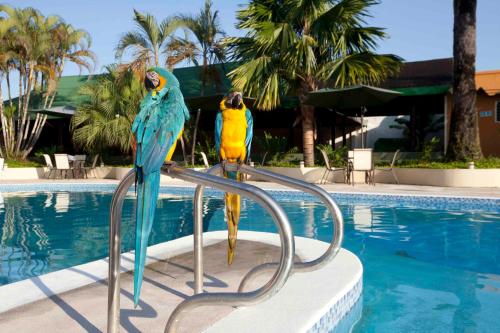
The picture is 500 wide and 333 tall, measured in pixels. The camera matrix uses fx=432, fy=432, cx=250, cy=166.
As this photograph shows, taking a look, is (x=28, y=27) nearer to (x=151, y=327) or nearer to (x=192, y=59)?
(x=192, y=59)

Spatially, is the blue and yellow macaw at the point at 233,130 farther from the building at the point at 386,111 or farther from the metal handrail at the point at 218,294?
the building at the point at 386,111

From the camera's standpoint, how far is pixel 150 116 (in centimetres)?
217

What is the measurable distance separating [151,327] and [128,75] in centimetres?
1533

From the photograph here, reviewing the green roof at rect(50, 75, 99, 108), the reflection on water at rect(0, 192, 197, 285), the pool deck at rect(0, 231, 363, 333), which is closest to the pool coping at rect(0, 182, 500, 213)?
the reflection on water at rect(0, 192, 197, 285)

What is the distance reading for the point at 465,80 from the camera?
11.6 metres

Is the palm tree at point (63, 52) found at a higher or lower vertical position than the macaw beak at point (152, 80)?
higher

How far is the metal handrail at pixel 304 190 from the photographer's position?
2.34 metres

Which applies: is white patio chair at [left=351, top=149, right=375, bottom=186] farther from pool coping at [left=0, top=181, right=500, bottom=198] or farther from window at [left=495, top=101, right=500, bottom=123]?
window at [left=495, top=101, right=500, bottom=123]

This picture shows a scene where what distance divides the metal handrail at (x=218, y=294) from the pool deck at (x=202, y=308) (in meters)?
0.47

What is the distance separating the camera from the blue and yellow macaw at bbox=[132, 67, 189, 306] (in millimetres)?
1900

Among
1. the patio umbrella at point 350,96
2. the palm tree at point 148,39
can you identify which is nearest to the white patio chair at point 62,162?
the palm tree at point 148,39

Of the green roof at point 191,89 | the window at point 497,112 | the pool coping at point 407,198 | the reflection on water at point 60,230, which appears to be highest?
the green roof at point 191,89

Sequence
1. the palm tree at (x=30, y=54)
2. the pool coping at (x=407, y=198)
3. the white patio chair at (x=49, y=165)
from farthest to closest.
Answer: the palm tree at (x=30, y=54) → the white patio chair at (x=49, y=165) → the pool coping at (x=407, y=198)

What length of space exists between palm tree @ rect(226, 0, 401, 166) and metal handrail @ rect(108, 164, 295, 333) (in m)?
10.8
